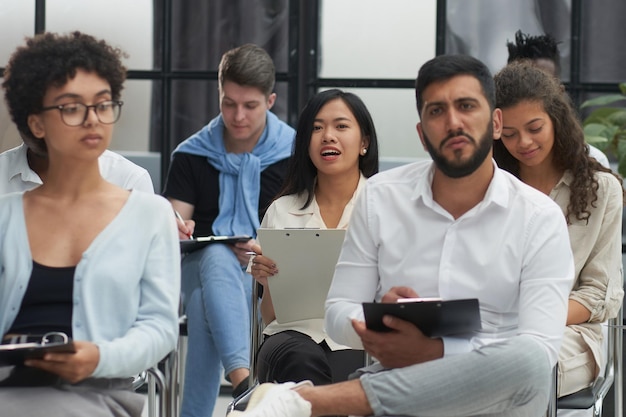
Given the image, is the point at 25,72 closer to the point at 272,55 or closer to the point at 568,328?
the point at 568,328

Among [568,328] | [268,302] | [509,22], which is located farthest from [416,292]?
[509,22]

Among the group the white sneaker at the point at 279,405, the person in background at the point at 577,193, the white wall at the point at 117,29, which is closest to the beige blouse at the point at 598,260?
the person in background at the point at 577,193

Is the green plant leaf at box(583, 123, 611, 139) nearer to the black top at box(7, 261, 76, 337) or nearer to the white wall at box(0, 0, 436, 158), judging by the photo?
the white wall at box(0, 0, 436, 158)

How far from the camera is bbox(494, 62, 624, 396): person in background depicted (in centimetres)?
298

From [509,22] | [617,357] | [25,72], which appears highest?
[509,22]

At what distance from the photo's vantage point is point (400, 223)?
267 centimetres

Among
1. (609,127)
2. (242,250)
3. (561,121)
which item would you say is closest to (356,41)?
(609,127)

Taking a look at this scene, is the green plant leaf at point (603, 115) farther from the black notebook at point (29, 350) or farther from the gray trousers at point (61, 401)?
the black notebook at point (29, 350)

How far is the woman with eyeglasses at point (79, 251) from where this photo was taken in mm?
2248

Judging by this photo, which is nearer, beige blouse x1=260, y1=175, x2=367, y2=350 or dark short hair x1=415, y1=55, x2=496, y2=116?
dark short hair x1=415, y1=55, x2=496, y2=116

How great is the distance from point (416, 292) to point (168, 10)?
288 centimetres

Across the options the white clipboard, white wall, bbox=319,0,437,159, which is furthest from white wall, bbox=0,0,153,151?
the white clipboard

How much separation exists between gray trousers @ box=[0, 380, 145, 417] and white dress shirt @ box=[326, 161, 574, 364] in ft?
1.94

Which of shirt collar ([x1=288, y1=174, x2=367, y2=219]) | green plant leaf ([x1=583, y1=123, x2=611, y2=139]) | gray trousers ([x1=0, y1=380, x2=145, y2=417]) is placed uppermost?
green plant leaf ([x1=583, y1=123, x2=611, y2=139])
